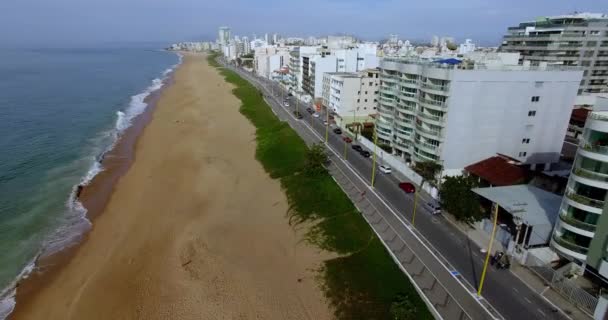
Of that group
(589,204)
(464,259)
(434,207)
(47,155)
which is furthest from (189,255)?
(47,155)

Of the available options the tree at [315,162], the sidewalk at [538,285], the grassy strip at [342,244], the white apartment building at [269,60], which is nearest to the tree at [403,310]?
the grassy strip at [342,244]

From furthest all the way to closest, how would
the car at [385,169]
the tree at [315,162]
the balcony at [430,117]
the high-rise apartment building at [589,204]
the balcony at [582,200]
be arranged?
the car at [385,169] < the tree at [315,162] < the balcony at [430,117] < the balcony at [582,200] < the high-rise apartment building at [589,204]

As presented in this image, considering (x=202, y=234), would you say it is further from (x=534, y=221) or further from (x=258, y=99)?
(x=258, y=99)

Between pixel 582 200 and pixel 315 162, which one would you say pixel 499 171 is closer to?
pixel 582 200

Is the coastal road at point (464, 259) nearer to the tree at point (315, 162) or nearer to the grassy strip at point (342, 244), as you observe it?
the grassy strip at point (342, 244)

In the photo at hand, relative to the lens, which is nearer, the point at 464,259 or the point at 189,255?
the point at 464,259

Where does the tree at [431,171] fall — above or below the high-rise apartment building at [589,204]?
below

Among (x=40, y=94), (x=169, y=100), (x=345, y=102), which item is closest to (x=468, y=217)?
(x=345, y=102)
